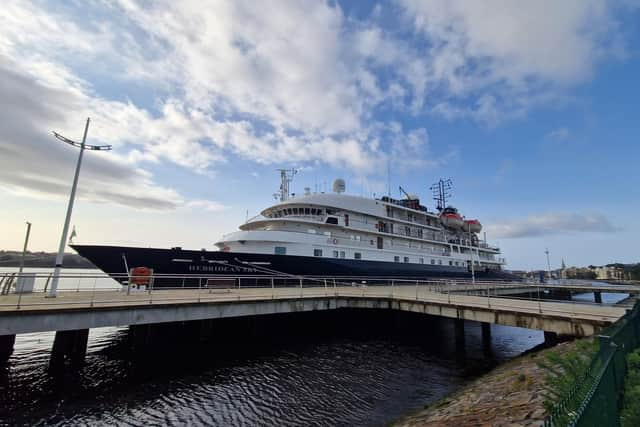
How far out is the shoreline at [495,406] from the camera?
5762mm

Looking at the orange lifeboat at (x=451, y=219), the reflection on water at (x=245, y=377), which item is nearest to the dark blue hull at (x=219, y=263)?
the reflection on water at (x=245, y=377)

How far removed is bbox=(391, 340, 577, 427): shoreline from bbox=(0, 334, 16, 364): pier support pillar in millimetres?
14978

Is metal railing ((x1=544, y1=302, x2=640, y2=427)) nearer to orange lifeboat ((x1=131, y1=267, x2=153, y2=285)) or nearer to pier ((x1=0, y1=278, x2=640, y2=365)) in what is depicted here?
Answer: pier ((x1=0, y1=278, x2=640, y2=365))

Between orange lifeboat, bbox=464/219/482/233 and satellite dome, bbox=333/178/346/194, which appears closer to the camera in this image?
satellite dome, bbox=333/178/346/194

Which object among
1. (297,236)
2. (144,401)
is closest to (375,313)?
(297,236)

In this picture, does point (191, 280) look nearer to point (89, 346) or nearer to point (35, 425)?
point (89, 346)

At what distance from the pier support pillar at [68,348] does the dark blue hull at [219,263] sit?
2670mm

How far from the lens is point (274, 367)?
11750 mm

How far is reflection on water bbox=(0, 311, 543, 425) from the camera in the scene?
26.6 feet

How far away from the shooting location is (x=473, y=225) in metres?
44.8

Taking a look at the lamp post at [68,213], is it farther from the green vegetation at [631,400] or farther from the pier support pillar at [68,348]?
the green vegetation at [631,400]

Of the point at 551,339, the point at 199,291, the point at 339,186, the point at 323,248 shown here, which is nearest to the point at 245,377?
the point at 199,291

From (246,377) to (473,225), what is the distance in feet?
140

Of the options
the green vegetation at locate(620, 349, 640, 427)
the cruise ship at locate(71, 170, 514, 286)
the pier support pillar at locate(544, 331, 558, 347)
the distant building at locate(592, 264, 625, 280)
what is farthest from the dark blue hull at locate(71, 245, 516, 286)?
the distant building at locate(592, 264, 625, 280)
